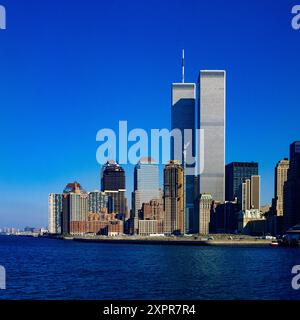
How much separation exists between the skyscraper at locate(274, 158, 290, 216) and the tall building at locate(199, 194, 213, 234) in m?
18.5

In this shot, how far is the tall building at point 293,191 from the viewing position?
95.3m

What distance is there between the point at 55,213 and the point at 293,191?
7773cm

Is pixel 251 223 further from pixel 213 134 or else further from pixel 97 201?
pixel 97 201

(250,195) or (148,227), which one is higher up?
(250,195)

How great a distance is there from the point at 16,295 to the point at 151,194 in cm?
11721

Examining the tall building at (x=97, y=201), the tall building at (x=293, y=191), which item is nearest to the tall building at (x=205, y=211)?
the tall building at (x=293, y=191)

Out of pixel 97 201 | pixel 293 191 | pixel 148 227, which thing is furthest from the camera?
pixel 97 201

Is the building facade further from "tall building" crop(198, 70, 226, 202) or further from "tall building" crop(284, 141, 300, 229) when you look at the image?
"tall building" crop(284, 141, 300, 229)

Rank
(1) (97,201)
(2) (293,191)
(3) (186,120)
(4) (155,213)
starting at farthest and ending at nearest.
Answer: (3) (186,120) → (1) (97,201) → (4) (155,213) → (2) (293,191)

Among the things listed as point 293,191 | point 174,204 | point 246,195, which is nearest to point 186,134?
point 174,204

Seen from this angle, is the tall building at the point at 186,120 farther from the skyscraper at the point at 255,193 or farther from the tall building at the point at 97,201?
the tall building at the point at 97,201

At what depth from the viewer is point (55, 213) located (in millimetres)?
150000
